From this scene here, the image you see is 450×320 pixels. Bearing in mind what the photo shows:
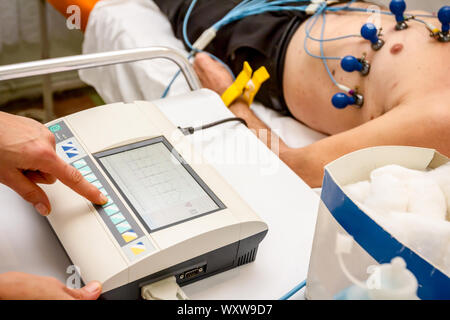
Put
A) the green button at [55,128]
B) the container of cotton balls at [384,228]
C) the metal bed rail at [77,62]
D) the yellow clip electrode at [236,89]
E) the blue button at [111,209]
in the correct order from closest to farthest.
Result: the container of cotton balls at [384,228] < the blue button at [111,209] < the green button at [55,128] < the metal bed rail at [77,62] < the yellow clip electrode at [236,89]

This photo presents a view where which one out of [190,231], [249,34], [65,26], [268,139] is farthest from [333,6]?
[65,26]

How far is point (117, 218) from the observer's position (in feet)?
2.19

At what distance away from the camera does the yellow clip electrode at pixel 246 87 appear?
131 cm

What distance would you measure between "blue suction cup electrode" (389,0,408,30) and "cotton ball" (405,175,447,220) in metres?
0.72

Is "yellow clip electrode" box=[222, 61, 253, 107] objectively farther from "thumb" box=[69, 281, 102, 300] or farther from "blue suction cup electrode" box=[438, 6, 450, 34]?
"thumb" box=[69, 281, 102, 300]

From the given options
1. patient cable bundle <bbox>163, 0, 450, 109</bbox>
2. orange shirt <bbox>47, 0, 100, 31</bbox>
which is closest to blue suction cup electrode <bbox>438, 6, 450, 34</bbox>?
patient cable bundle <bbox>163, 0, 450, 109</bbox>

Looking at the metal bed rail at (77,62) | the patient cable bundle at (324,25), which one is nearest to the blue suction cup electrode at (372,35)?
the patient cable bundle at (324,25)

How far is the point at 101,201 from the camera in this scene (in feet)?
2.24

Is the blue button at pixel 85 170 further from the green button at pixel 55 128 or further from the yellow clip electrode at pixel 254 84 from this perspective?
the yellow clip electrode at pixel 254 84

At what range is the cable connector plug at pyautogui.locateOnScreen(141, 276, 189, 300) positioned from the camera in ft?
1.98

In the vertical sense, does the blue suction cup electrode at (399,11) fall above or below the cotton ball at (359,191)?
above

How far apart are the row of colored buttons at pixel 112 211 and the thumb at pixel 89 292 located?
0.08 metres

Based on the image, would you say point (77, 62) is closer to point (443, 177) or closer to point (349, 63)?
point (349, 63)

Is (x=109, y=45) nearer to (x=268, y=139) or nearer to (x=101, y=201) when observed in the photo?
(x=268, y=139)
